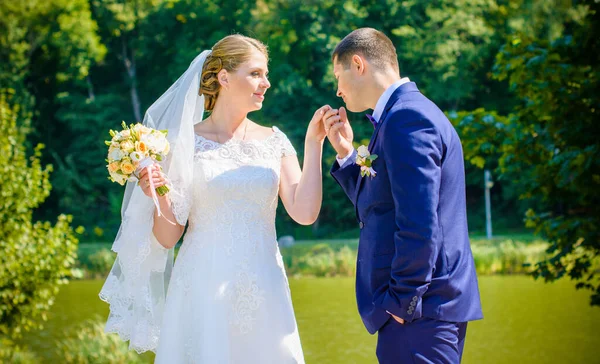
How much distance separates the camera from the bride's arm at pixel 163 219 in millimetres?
3154

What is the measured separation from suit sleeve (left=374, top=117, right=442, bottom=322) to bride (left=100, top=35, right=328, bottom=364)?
26.8 inches

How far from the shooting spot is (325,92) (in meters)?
24.2

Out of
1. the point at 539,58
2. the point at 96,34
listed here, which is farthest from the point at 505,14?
the point at 539,58

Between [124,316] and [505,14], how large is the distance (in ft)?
82.1

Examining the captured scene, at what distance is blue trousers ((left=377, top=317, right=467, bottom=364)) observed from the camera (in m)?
2.51

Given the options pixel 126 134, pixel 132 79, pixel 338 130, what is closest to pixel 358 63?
pixel 338 130

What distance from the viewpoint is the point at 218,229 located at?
3260 mm

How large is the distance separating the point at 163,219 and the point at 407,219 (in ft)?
4.15

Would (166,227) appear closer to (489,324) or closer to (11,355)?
(11,355)

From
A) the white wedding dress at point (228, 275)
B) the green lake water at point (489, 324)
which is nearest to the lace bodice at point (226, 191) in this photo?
the white wedding dress at point (228, 275)

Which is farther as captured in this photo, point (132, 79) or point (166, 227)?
point (132, 79)

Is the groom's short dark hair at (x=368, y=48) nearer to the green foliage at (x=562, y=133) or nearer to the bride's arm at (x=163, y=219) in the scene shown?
the bride's arm at (x=163, y=219)

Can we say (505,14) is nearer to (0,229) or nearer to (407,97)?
(0,229)

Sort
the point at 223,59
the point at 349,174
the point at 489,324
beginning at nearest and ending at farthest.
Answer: the point at 349,174 → the point at 223,59 → the point at 489,324
